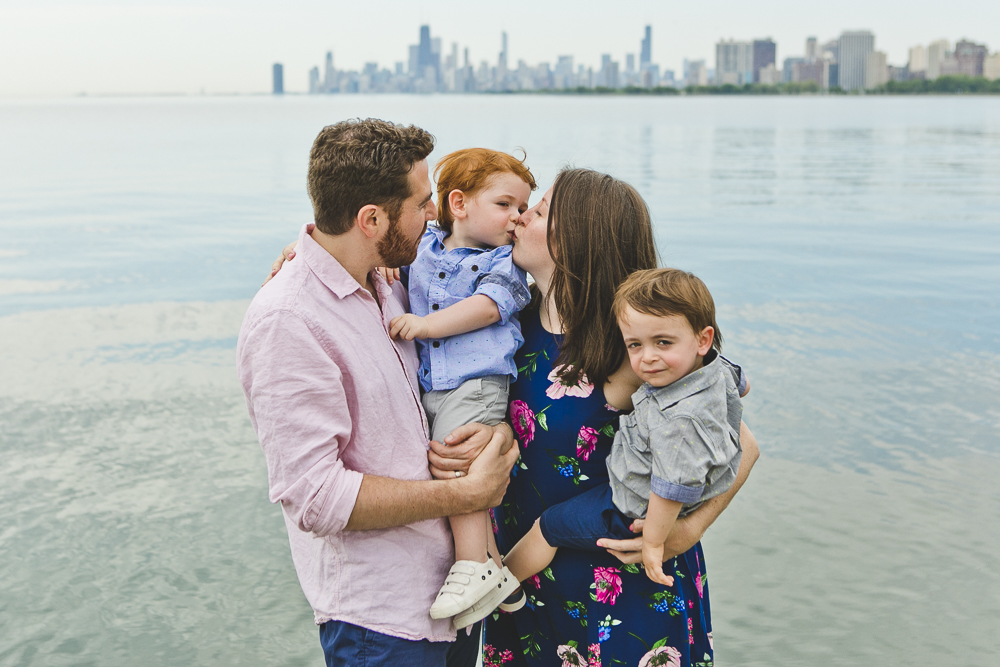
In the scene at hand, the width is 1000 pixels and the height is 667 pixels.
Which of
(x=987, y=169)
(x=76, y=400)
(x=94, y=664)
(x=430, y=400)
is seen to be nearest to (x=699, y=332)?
(x=430, y=400)

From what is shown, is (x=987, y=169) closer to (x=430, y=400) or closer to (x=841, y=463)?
(x=841, y=463)

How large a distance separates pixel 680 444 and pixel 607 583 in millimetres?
488

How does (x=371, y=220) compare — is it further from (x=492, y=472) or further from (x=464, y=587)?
(x=464, y=587)

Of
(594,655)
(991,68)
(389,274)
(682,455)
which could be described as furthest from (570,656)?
(991,68)

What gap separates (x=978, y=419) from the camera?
245 inches

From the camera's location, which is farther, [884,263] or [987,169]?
[987,169]

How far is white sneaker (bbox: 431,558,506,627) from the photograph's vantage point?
6.91 feet

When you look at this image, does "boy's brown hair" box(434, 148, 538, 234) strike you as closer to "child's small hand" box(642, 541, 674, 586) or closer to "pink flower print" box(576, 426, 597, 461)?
"pink flower print" box(576, 426, 597, 461)

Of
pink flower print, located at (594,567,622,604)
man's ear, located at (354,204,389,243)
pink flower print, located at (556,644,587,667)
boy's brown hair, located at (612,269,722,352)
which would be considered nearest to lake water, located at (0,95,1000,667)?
pink flower print, located at (556,644,587,667)

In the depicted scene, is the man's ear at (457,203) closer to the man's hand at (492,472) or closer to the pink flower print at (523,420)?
the pink flower print at (523,420)

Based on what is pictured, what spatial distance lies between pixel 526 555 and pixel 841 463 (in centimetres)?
392

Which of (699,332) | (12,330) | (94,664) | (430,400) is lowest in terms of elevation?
(94,664)

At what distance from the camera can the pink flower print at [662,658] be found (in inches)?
88.0

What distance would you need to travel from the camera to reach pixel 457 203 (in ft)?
8.73
